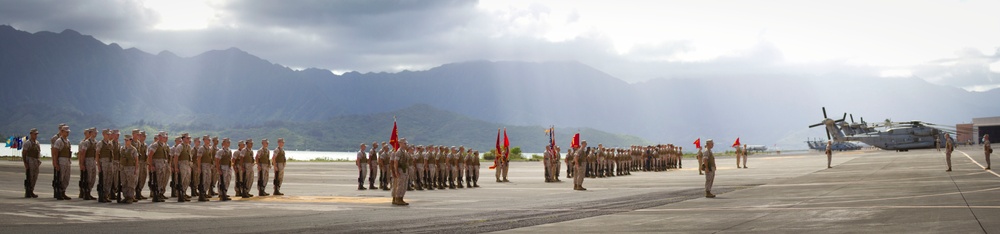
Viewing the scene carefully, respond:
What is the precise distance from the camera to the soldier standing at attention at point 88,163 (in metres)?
21.6

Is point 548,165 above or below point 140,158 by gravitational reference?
below

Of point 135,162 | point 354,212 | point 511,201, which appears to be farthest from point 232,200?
point 511,201

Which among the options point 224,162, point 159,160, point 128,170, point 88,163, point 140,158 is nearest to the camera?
point 128,170

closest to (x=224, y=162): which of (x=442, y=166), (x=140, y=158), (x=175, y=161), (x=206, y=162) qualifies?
(x=206, y=162)

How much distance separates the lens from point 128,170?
21250 mm

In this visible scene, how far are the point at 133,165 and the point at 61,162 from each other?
7.47 ft

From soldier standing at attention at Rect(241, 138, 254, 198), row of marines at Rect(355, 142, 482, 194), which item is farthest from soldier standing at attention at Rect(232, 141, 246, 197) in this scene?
row of marines at Rect(355, 142, 482, 194)

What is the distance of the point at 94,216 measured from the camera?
651 inches

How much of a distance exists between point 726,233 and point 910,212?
5404 millimetres

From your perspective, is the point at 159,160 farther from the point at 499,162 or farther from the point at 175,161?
the point at 499,162

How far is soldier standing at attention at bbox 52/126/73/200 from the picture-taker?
70.9 ft

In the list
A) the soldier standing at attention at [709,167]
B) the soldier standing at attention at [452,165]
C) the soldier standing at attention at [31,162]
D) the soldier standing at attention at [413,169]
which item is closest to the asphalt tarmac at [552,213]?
the soldier standing at attention at [31,162]

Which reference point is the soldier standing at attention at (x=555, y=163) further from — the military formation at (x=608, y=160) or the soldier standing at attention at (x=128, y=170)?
the soldier standing at attention at (x=128, y=170)

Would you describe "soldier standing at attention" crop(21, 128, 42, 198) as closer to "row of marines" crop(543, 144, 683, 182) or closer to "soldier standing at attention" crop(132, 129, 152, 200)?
"soldier standing at attention" crop(132, 129, 152, 200)
